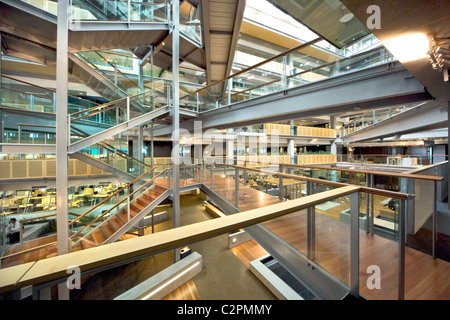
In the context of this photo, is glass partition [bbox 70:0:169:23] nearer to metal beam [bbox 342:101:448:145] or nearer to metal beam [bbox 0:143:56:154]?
metal beam [bbox 0:143:56:154]

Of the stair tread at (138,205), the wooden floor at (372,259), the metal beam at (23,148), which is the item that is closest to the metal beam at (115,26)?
the metal beam at (23,148)

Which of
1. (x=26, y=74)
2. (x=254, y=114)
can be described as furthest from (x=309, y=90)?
(x=26, y=74)

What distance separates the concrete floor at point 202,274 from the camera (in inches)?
28.6

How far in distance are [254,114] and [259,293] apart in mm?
5642

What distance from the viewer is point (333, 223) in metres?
2.15

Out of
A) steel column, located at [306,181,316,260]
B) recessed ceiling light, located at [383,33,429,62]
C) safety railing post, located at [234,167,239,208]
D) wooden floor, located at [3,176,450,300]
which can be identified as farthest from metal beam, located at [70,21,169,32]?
steel column, located at [306,181,316,260]

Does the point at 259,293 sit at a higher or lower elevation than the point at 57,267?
lower

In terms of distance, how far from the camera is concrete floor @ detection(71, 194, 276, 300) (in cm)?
73

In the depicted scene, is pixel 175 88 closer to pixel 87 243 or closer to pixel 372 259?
pixel 87 243

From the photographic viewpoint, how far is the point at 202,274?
3031mm

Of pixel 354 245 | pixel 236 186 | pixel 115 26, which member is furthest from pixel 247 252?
pixel 115 26
